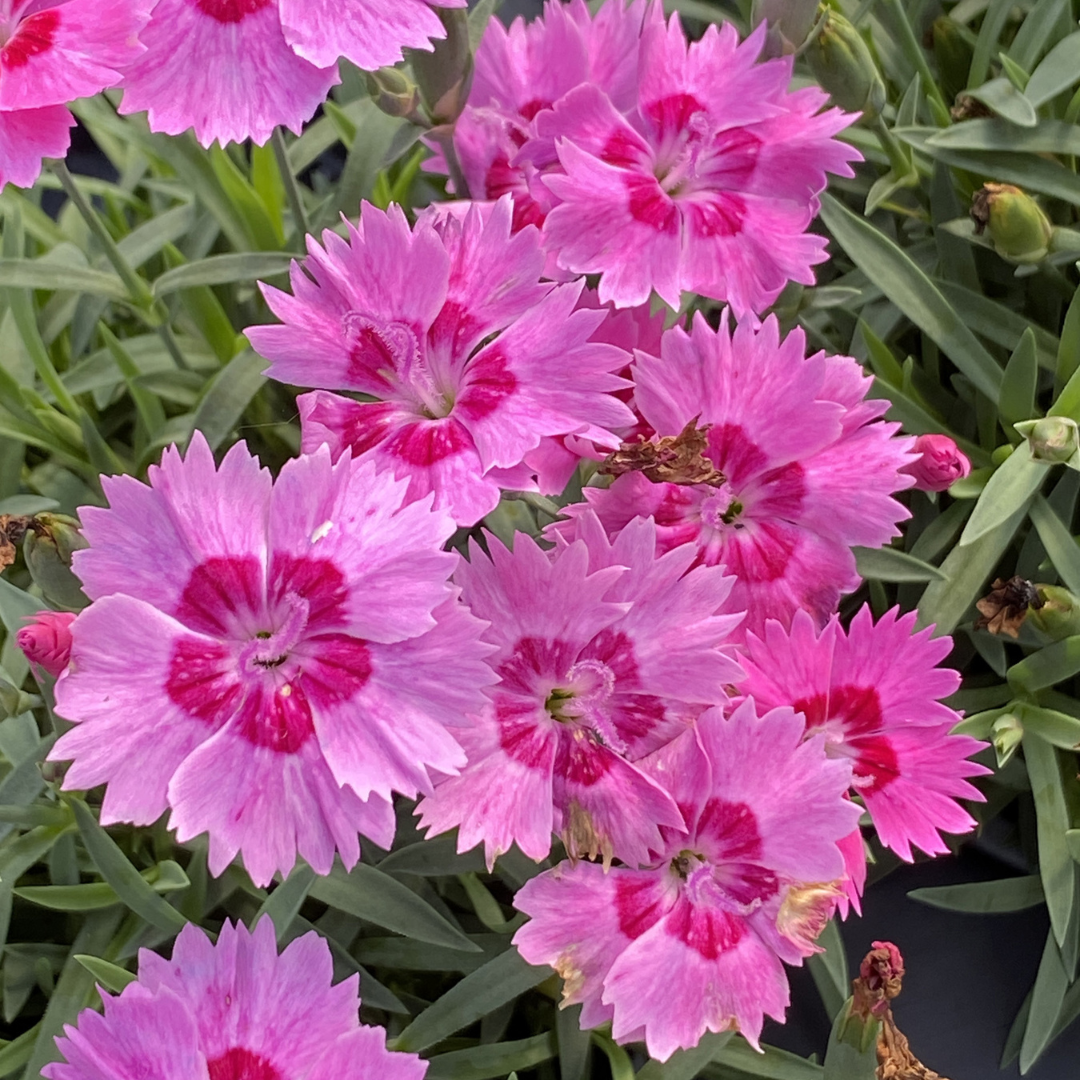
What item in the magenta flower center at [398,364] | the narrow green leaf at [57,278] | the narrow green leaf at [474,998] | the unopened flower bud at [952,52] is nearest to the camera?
the magenta flower center at [398,364]

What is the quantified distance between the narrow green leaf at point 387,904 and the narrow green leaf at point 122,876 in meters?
0.11

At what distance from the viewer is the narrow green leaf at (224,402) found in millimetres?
1110

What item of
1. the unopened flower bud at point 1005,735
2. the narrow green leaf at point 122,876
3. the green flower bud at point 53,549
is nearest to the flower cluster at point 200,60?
the green flower bud at point 53,549

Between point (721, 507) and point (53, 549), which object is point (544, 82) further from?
point (53, 549)

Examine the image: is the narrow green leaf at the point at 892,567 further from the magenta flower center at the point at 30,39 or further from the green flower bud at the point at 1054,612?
the magenta flower center at the point at 30,39

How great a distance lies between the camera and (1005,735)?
96cm

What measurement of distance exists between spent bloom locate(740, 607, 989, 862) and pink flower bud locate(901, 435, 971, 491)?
0.12 m

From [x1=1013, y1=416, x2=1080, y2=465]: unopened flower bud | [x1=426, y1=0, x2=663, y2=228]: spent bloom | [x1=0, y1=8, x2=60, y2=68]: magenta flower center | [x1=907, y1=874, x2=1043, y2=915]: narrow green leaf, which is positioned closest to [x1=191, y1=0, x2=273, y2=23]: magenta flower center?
[x1=0, y1=8, x2=60, y2=68]: magenta flower center

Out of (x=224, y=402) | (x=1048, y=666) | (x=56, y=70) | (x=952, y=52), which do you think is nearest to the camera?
(x=56, y=70)

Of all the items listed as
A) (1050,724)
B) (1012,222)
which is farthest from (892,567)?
(1012,222)

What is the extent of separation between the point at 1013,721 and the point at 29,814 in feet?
2.58

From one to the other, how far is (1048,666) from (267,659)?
675 millimetres

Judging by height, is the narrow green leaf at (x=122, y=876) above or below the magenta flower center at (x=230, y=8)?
below

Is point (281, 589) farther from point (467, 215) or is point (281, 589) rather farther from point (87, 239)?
point (87, 239)
